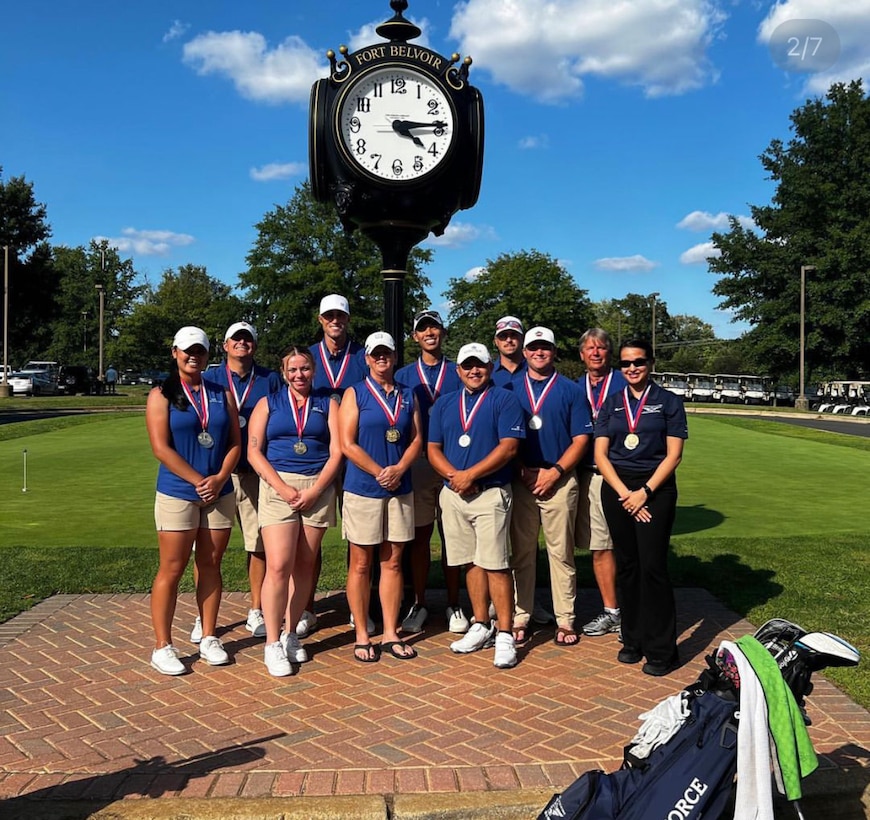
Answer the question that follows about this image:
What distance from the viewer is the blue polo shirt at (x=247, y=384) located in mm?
5516

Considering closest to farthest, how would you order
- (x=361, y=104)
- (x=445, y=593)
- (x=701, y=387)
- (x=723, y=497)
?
(x=361, y=104), (x=445, y=593), (x=723, y=497), (x=701, y=387)

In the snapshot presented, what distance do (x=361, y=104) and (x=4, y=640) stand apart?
4.26 meters

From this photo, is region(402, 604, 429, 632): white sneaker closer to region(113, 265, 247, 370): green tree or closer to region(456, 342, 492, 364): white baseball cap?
region(456, 342, 492, 364): white baseball cap

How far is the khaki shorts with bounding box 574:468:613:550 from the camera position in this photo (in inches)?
223

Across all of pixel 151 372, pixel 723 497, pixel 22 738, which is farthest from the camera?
pixel 151 372

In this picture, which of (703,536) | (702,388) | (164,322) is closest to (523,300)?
(702,388)

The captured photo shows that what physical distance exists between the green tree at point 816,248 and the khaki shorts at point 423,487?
48245 millimetres

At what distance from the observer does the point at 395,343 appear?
5.86m

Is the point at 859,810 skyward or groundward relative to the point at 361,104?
groundward

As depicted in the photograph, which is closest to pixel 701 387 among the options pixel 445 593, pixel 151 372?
pixel 151 372

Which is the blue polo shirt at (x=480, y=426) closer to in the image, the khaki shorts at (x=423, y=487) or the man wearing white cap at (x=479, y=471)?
the man wearing white cap at (x=479, y=471)

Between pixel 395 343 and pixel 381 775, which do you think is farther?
pixel 395 343

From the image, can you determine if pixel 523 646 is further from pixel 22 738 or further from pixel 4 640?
pixel 4 640

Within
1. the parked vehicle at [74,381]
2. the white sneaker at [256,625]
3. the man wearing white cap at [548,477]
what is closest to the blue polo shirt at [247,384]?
the white sneaker at [256,625]
